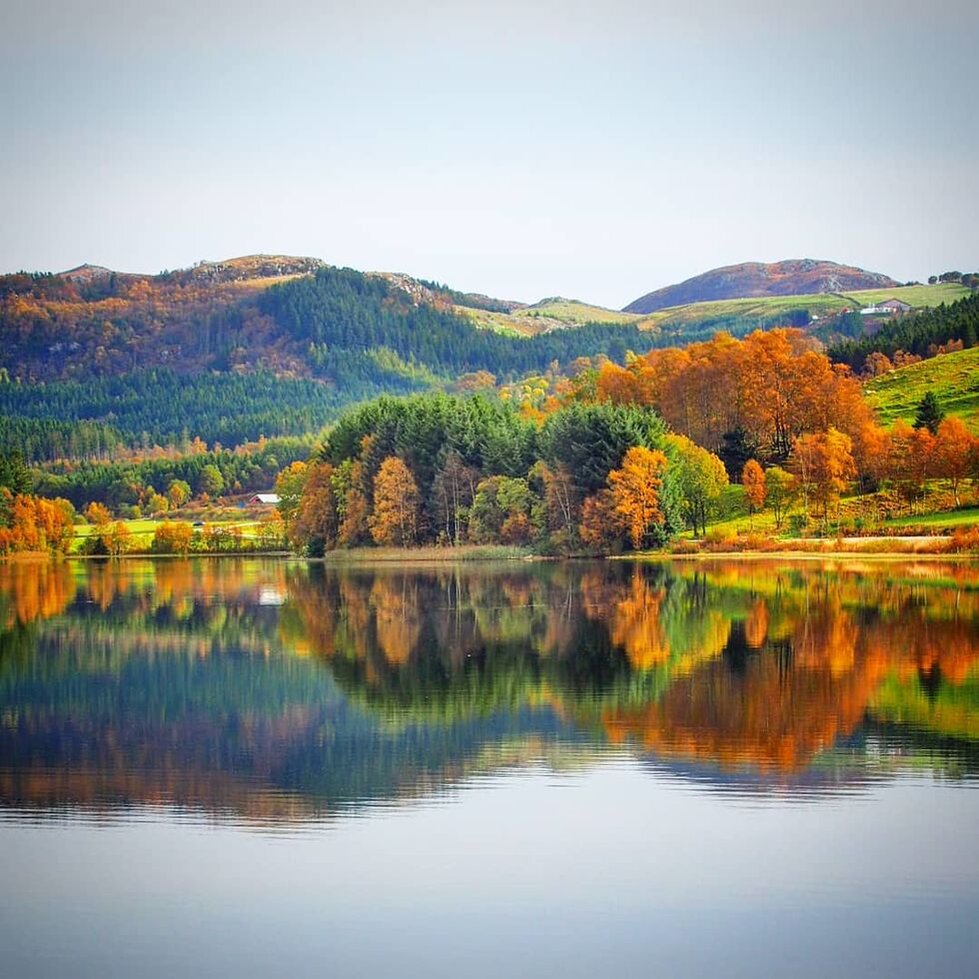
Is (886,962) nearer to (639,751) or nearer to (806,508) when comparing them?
(639,751)

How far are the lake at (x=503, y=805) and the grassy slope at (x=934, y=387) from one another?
7921 centimetres

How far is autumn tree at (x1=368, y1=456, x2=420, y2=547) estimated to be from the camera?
110 m

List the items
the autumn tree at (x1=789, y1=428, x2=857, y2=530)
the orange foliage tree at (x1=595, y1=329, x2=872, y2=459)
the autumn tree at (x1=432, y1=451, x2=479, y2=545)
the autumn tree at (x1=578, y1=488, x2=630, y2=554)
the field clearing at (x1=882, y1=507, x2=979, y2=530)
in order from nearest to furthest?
1. the field clearing at (x1=882, y1=507, x2=979, y2=530)
2. the autumn tree at (x1=789, y1=428, x2=857, y2=530)
3. the autumn tree at (x1=578, y1=488, x2=630, y2=554)
4. the orange foliage tree at (x1=595, y1=329, x2=872, y2=459)
5. the autumn tree at (x1=432, y1=451, x2=479, y2=545)

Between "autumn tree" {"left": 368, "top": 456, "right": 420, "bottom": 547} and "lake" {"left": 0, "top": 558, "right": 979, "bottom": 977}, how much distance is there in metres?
69.9

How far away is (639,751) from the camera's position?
72.0ft

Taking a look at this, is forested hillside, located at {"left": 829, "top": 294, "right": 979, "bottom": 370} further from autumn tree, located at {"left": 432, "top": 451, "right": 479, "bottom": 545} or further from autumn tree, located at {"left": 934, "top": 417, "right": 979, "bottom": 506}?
autumn tree, located at {"left": 432, "top": 451, "right": 479, "bottom": 545}

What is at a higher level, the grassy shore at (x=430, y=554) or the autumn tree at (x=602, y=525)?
the autumn tree at (x=602, y=525)

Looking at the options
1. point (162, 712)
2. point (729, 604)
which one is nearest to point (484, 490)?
point (729, 604)

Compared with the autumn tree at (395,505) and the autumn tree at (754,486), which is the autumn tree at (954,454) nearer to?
the autumn tree at (754,486)

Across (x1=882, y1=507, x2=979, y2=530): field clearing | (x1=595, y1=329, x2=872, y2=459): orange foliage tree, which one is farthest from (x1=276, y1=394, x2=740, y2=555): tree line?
(x1=882, y1=507, x2=979, y2=530): field clearing

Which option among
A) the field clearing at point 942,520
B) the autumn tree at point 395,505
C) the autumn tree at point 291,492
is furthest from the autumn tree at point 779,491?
the autumn tree at point 291,492

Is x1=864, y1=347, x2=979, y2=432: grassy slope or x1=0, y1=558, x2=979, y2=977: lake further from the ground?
x1=864, y1=347, x2=979, y2=432: grassy slope

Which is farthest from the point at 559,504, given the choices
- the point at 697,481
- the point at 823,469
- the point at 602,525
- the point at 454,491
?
the point at 823,469

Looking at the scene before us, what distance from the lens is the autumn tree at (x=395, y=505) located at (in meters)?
110
